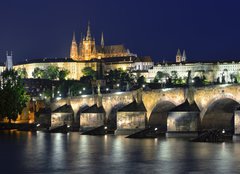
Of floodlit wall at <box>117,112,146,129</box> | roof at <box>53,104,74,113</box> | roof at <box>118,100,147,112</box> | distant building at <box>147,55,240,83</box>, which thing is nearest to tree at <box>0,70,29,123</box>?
roof at <box>53,104,74,113</box>

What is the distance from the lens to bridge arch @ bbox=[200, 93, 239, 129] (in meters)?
50.0

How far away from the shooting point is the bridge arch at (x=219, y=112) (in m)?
50.0

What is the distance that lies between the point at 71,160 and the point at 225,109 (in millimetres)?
20132

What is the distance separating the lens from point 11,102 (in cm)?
7169

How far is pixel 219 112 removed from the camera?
5259cm

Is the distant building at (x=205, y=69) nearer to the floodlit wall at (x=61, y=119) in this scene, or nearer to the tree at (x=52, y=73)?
the tree at (x=52, y=73)

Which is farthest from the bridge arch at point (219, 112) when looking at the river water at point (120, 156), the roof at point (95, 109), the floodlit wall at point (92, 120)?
the roof at point (95, 109)

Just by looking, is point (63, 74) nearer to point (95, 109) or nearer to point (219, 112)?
point (95, 109)

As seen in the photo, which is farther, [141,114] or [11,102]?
[11,102]

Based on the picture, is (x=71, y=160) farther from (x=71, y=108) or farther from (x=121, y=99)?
(x=71, y=108)


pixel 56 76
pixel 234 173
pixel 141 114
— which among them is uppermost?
pixel 56 76

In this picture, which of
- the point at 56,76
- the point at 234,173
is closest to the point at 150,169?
the point at 234,173

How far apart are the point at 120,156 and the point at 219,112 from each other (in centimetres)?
1705

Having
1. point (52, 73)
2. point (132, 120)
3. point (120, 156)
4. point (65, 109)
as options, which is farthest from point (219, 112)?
point (52, 73)
